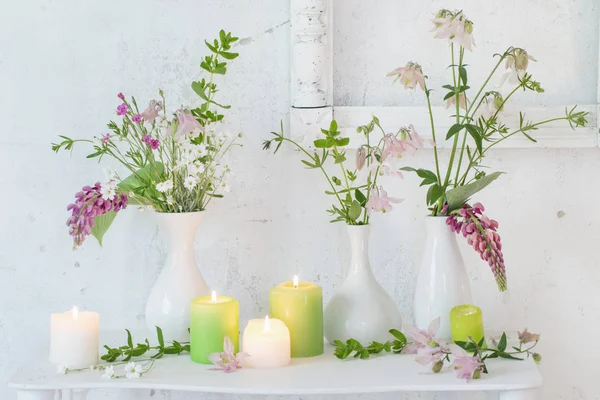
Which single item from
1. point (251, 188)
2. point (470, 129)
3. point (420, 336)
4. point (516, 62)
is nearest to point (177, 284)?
point (251, 188)

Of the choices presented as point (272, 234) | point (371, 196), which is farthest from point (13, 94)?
point (371, 196)

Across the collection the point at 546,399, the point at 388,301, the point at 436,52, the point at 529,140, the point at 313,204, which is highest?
the point at 436,52

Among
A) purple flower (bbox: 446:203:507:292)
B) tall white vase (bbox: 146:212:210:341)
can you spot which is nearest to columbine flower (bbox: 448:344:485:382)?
purple flower (bbox: 446:203:507:292)

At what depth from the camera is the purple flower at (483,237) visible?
3.47ft

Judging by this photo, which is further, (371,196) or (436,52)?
(436,52)

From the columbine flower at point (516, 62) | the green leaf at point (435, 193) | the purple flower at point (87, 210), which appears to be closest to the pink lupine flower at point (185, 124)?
the purple flower at point (87, 210)

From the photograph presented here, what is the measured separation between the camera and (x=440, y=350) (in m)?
1.01

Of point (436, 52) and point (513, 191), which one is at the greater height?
Result: point (436, 52)

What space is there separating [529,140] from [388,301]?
0.36 m

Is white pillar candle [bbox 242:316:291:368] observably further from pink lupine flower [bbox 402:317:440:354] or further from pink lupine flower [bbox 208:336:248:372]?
pink lupine flower [bbox 402:317:440:354]

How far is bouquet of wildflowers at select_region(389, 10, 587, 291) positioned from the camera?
1.06 m

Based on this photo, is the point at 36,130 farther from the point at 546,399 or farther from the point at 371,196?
the point at 546,399

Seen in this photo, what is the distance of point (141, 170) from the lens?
1.15 meters

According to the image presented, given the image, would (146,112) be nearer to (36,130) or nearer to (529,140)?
(36,130)
